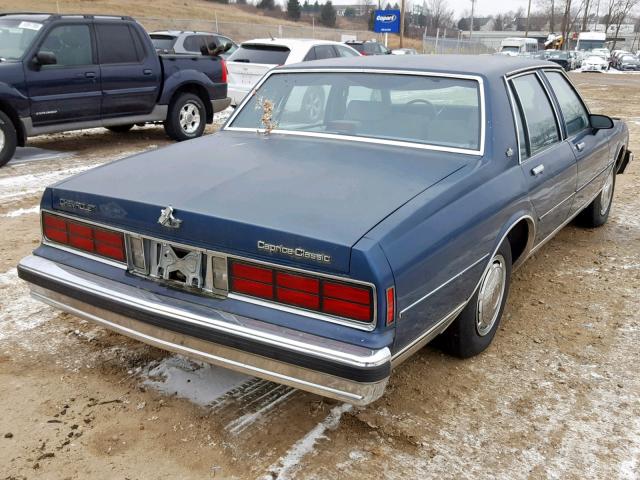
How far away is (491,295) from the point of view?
3389 mm

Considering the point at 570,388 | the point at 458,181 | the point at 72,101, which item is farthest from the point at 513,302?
the point at 72,101

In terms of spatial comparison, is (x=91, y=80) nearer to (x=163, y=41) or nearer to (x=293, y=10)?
(x=163, y=41)

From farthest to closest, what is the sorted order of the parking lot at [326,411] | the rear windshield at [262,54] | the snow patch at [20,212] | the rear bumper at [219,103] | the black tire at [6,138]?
the rear windshield at [262,54], the rear bumper at [219,103], the black tire at [6,138], the snow patch at [20,212], the parking lot at [326,411]

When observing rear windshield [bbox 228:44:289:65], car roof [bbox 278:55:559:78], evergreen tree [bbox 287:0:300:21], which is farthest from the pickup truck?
evergreen tree [bbox 287:0:300:21]

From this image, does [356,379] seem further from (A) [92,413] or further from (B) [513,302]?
(B) [513,302]

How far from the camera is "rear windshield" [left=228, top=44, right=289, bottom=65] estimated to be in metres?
10.5

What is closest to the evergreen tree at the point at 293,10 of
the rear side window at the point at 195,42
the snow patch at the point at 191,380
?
the rear side window at the point at 195,42

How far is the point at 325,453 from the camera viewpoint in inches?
104

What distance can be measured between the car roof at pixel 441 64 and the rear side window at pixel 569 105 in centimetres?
29

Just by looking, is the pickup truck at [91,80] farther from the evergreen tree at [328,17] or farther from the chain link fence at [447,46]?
the evergreen tree at [328,17]

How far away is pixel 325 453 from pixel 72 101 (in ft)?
22.9

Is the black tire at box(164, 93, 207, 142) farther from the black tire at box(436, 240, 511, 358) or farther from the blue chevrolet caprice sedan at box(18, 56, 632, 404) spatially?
the black tire at box(436, 240, 511, 358)

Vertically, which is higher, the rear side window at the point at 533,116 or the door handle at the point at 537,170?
the rear side window at the point at 533,116

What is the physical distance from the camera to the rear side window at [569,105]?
450 cm
